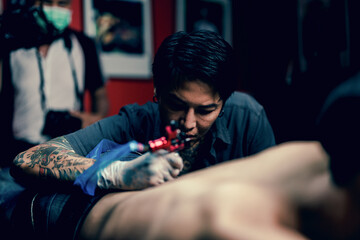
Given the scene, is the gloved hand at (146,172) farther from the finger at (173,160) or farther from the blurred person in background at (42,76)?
the blurred person in background at (42,76)

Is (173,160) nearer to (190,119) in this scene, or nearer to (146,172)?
(146,172)

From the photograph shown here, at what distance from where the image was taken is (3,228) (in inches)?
42.3

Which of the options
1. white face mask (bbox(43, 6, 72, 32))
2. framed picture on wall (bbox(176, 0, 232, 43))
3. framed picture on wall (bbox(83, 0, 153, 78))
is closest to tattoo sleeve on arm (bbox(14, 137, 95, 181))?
white face mask (bbox(43, 6, 72, 32))

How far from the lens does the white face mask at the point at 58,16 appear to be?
5.70ft

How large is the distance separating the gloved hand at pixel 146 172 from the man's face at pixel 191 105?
0.78 feet

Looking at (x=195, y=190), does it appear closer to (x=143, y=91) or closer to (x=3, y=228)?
(x=3, y=228)

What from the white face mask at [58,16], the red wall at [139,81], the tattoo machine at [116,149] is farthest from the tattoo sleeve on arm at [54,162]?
the red wall at [139,81]

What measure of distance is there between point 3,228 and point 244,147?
2.72 ft

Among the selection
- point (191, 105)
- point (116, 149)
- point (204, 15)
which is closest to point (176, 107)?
point (191, 105)

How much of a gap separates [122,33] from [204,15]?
2.10ft

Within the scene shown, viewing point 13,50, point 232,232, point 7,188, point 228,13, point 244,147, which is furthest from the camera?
point 228,13

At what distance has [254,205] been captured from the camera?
0.56m

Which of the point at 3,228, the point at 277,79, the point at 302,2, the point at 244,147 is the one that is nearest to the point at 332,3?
the point at 302,2

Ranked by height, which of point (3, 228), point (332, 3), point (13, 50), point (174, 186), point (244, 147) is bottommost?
point (3, 228)
